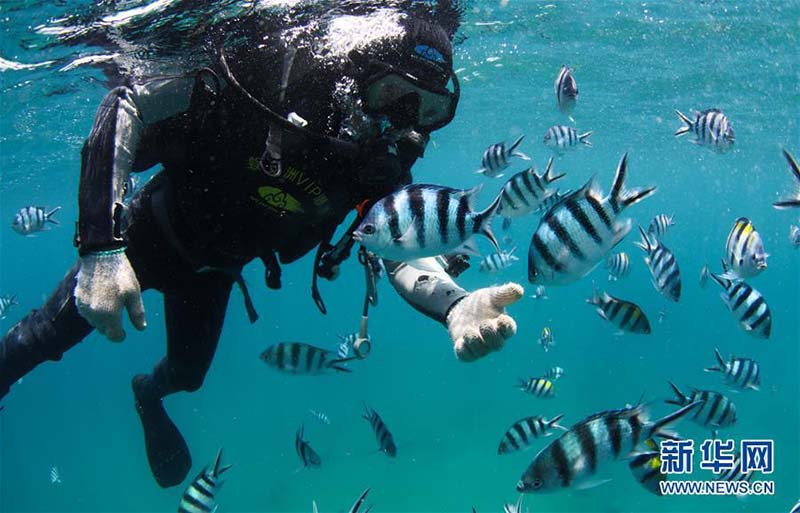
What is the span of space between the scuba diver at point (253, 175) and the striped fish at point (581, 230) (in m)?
0.44

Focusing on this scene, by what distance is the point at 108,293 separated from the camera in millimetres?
2572

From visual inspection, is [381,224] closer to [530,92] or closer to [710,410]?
[710,410]

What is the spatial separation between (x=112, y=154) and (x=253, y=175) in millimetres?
1076

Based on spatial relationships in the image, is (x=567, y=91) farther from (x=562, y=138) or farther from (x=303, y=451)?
(x=303, y=451)

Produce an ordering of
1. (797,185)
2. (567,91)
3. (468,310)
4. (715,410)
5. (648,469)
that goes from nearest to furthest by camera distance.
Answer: (797,185) → (468,310) → (648,469) → (715,410) → (567,91)

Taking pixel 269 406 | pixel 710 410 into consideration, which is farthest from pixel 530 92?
pixel 269 406

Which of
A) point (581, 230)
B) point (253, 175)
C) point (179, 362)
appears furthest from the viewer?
point (179, 362)

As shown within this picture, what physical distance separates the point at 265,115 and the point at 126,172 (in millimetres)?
944

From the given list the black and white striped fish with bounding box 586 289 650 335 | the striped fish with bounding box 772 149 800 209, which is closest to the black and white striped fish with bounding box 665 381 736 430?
the black and white striped fish with bounding box 586 289 650 335

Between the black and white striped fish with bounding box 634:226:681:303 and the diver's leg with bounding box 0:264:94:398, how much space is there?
5.46 m

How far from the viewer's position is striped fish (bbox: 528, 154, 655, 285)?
226 cm

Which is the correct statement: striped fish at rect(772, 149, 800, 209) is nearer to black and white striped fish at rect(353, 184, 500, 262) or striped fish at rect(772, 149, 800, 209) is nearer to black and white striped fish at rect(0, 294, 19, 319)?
black and white striped fish at rect(353, 184, 500, 262)

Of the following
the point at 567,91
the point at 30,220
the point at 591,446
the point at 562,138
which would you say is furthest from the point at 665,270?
the point at 30,220

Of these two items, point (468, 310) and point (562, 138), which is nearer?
point (468, 310)
